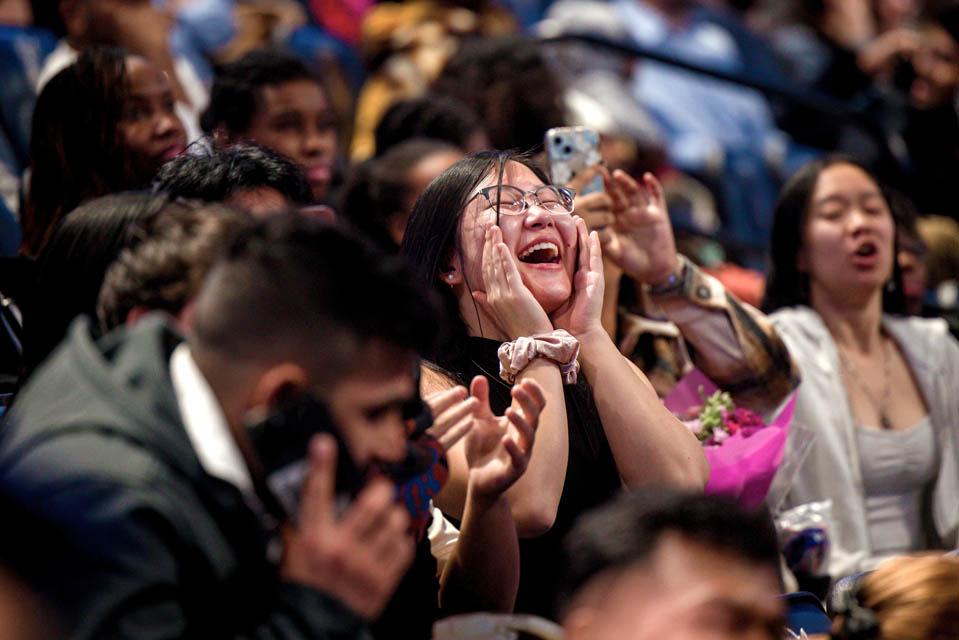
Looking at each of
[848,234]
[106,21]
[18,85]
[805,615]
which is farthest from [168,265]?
[18,85]

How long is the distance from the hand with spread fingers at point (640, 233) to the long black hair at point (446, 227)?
0.60m

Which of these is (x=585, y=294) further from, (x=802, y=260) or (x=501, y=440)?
(x=802, y=260)

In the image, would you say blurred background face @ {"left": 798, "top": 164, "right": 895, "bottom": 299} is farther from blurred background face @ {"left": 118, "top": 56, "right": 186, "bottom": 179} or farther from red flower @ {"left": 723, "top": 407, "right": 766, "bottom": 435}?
blurred background face @ {"left": 118, "top": 56, "right": 186, "bottom": 179}

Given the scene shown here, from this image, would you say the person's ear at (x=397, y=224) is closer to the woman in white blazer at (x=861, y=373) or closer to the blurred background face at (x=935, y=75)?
the woman in white blazer at (x=861, y=373)

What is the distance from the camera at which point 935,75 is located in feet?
22.3

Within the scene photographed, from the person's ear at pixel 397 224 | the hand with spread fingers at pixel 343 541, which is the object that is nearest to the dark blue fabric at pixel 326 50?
the person's ear at pixel 397 224

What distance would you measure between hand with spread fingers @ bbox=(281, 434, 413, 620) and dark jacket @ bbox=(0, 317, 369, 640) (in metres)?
0.03

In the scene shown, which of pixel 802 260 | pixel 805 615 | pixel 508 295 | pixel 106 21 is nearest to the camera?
pixel 805 615

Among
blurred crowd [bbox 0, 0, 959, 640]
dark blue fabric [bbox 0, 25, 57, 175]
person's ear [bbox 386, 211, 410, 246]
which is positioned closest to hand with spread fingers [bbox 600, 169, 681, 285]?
blurred crowd [bbox 0, 0, 959, 640]

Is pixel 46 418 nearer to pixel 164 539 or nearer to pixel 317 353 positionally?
pixel 164 539

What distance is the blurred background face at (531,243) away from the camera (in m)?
2.82

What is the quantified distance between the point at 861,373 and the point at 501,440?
2.13m

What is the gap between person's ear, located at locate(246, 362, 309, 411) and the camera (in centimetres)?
167

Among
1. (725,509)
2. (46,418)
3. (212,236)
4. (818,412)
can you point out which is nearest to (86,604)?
(46,418)
